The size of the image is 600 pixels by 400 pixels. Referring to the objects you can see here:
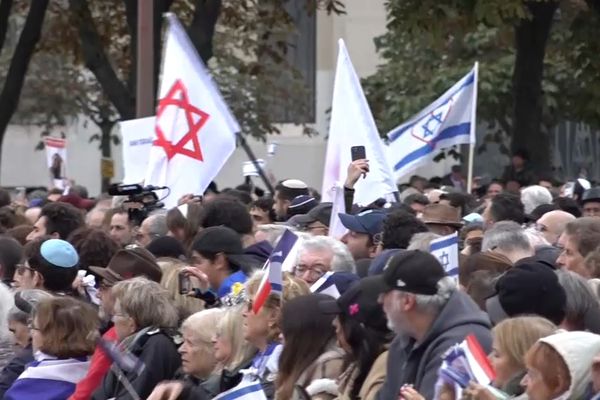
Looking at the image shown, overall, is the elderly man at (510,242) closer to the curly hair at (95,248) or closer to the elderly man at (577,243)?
the elderly man at (577,243)

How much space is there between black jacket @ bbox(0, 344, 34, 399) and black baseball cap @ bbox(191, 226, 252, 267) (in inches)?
55.9

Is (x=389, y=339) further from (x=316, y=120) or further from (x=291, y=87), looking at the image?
(x=316, y=120)

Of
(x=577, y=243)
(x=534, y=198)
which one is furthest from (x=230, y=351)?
(x=534, y=198)

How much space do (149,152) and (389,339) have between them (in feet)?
30.3

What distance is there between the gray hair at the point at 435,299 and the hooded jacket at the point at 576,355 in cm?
71

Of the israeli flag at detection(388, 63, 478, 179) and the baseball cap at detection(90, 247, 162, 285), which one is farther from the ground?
the israeli flag at detection(388, 63, 478, 179)

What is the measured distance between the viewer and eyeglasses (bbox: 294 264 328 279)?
27.0 feet

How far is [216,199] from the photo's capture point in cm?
1095

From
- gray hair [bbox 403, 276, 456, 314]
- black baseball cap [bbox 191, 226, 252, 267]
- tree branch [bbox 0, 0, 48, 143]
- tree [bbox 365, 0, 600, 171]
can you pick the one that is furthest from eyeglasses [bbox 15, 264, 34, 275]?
tree branch [bbox 0, 0, 48, 143]

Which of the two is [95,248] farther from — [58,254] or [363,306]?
[363,306]

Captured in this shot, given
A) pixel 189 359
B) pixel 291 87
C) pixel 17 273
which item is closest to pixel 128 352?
pixel 189 359

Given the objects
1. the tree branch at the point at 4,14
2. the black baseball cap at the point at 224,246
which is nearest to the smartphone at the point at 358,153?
the black baseball cap at the point at 224,246

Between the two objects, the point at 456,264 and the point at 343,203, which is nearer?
the point at 456,264

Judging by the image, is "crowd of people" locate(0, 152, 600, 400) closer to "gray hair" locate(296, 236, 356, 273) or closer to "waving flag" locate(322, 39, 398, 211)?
"gray hair" locate(296, 236, 356, 273)
